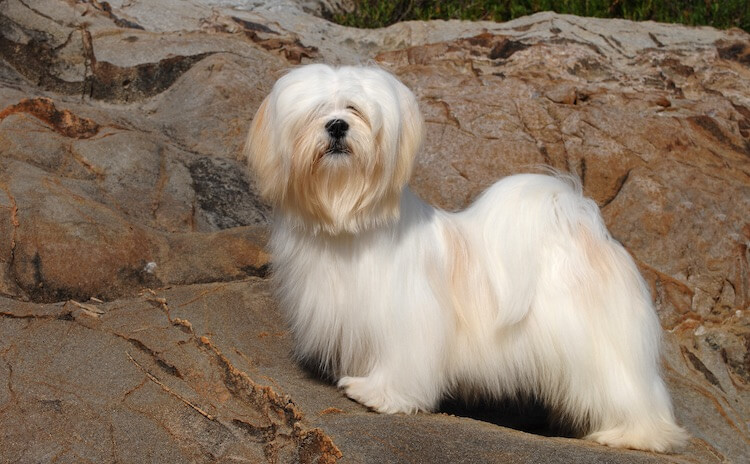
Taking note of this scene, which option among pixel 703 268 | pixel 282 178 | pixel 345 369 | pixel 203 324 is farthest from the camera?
pixel 703 268

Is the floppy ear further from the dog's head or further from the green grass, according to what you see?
the green grass

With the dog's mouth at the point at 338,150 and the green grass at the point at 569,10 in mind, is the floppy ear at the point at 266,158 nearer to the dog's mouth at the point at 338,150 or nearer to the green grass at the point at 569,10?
the dog's mouth at the point at 338,150

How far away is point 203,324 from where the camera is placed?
5.19 metres

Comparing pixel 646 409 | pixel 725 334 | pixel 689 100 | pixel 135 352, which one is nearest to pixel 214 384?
pixel 135 352

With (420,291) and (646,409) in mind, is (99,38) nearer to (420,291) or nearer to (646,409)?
(420,291)

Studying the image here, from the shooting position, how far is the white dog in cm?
447

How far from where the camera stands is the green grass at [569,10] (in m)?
11.8

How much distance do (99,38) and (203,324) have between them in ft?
16.1

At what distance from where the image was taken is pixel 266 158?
453 centimetres

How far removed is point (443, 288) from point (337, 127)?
1.15m

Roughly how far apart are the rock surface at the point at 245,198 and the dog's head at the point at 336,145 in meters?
1.04

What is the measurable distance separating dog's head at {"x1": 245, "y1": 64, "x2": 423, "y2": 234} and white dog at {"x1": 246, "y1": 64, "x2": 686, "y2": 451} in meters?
0.01

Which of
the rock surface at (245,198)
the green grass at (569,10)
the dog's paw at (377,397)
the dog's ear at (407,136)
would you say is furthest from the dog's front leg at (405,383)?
the green grass at (569,10)

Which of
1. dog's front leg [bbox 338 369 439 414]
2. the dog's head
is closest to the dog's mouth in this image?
the dog's head
